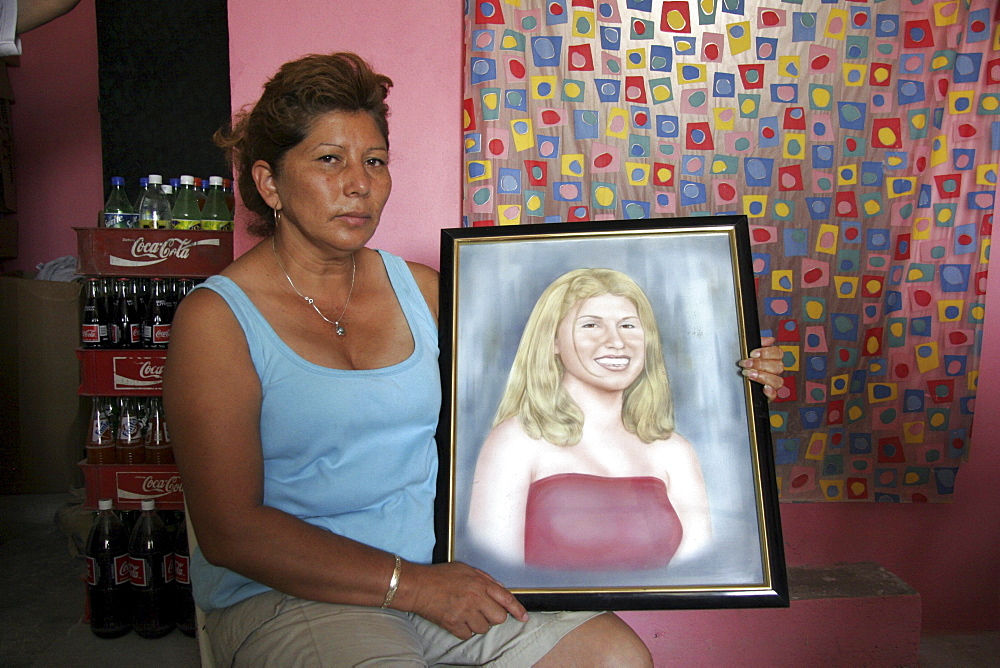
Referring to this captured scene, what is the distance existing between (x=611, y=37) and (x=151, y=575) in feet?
8.18

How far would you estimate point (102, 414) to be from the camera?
8.67ft

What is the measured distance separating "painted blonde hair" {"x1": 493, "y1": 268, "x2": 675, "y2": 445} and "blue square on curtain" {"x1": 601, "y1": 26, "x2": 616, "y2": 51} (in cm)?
94

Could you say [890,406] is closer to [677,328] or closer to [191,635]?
[677,328]

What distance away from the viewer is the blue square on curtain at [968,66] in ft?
6.81

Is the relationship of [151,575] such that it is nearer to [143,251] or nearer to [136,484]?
[136,484]

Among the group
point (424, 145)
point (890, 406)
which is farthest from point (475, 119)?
point (890, 406)

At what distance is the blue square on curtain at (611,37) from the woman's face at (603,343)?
3.23ft

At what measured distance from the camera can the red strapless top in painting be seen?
3.89ft

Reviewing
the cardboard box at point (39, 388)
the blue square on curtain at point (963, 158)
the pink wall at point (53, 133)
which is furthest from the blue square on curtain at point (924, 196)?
the pink wall at point (53, 133)

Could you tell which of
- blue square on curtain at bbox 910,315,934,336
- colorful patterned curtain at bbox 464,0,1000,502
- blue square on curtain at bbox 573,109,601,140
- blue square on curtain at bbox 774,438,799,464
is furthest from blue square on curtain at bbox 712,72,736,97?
blue square on curtain at bbox 774,438,799,464

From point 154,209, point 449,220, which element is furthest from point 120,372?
point 449,220

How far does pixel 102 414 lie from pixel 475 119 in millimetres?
1892

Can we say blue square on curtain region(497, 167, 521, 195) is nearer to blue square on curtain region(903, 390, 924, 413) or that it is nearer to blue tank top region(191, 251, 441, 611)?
blue tank top region(191, 251, 441, 611)

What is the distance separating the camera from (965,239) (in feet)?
6.96
